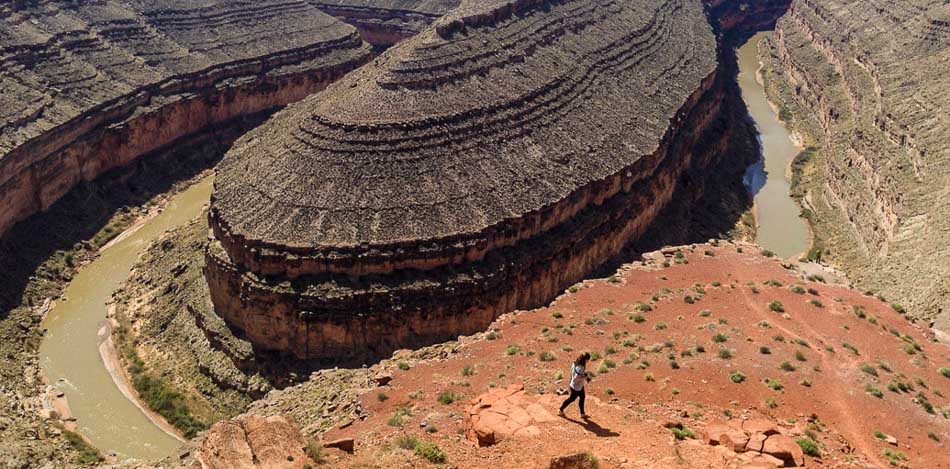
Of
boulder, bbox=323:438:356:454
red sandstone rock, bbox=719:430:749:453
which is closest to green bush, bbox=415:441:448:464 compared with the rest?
boulder, bbox=323:438:356:454

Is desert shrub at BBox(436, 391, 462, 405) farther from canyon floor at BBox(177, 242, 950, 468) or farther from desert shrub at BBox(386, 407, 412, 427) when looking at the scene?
desert shrub at BBox(386, 407, 412, 427)

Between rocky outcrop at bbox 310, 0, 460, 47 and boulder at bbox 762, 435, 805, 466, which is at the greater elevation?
rocky outcrop at bbox 310, 0, 460, 47

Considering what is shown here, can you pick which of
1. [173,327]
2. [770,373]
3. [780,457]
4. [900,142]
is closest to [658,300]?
[770,373]

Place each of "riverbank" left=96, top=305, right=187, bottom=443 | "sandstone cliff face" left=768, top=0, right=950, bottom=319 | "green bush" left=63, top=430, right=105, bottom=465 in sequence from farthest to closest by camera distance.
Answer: "sandstone cliff face" left=768, top=0, right=950, bottom=319 < "riverbank" left=96, top=305, right=187, bottom=443 < "green bush" left=63, top=430, right=105, bottom=465

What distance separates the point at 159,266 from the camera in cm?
4762

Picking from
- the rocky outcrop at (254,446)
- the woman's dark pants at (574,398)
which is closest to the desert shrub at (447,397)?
the woman's dark pants at (574,398)

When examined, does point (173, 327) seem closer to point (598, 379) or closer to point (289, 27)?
point (598, 379)

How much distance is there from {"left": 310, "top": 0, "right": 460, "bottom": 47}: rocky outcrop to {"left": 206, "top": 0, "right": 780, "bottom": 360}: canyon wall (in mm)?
36916

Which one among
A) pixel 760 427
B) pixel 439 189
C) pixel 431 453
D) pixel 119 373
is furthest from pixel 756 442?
pixel 119 373

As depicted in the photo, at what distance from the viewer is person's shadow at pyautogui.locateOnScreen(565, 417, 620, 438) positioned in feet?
72.5

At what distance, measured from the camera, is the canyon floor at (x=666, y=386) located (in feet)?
71.3

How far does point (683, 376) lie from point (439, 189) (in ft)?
60.9

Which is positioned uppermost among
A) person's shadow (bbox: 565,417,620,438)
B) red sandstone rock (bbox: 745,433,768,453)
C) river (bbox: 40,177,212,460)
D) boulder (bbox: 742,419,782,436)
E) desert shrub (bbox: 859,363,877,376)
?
red sandstone rock (bbox: 745,433,768,453)

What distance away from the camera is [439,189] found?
41906 mm
